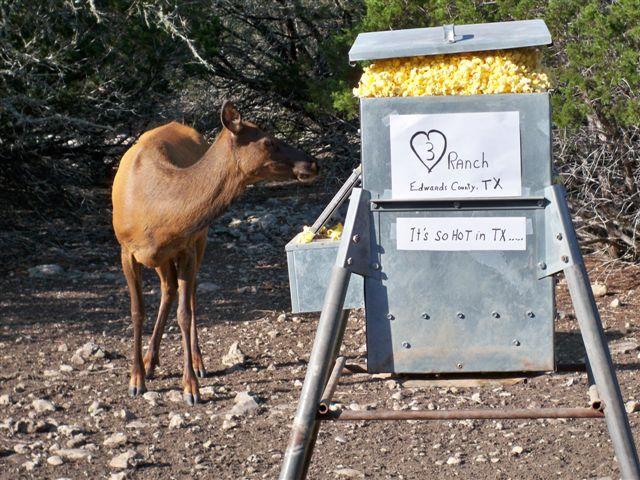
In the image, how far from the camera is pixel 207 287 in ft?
31.0

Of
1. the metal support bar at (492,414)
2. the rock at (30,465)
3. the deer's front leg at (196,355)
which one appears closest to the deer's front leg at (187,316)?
the deer's front leg at (196,355)

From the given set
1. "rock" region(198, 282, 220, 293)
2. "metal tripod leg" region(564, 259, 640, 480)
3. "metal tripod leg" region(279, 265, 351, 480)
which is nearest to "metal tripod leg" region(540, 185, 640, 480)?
"metal tripod leg" region(564, 259, 640, 480)

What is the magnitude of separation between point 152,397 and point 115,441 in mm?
929

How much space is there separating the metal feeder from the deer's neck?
2.83 metres

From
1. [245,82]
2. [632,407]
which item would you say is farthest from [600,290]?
[245,82]

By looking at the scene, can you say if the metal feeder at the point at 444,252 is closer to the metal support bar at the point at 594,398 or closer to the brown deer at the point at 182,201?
the metal support bar at the point at 594,398

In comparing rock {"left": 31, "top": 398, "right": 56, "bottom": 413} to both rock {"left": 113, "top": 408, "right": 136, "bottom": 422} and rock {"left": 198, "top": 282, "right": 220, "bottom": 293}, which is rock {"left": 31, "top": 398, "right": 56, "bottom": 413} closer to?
rock {"left": 113, "top": 408, "right": 136, "bottom": 422}

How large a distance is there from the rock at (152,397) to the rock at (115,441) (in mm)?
799

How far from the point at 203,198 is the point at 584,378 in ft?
8.48

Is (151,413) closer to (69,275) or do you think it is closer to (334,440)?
(334,440)

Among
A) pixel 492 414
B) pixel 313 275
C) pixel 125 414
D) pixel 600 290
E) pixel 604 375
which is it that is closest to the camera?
pixel 604 375

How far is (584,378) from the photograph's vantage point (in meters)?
6.64

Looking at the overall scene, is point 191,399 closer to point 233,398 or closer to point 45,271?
point 233,398

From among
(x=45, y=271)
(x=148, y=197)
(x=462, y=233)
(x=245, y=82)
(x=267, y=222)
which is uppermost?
(x=462, y=233)
